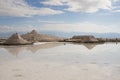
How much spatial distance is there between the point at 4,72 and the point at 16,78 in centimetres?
94

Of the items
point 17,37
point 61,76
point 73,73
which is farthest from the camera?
point 17,37

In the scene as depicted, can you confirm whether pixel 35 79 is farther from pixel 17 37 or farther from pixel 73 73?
pixel 17 37

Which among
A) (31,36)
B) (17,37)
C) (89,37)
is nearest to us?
(17,37)

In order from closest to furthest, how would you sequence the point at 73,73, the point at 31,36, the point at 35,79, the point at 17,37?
the point at 35,79 → the point at 73,73 → the point at 17,37 → the point at 31,36

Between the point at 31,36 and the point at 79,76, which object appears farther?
the point at 31,36

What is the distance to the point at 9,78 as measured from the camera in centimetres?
557

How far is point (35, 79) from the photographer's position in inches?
214

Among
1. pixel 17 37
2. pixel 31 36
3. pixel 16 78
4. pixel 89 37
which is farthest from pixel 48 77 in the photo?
pixel 31 36

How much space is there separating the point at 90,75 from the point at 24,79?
180cm

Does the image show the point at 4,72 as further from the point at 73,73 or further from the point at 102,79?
the point at 102,79

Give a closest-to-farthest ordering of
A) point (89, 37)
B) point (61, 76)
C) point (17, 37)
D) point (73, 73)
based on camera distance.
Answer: point (61, 76) → point (73, 73) → point (17, 37) → point (89, 37)

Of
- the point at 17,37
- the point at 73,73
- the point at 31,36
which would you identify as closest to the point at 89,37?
the point at 31,36

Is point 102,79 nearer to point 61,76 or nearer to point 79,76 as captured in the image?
point 79,76

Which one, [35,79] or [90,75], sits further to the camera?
[90,75]
